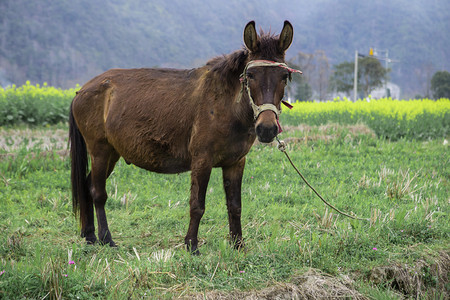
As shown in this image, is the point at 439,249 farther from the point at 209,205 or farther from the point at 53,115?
the point at 53,115

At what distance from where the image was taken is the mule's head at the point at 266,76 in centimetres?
341

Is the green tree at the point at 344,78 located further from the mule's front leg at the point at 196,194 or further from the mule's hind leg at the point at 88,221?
the mule's front leg at the point at 196,194

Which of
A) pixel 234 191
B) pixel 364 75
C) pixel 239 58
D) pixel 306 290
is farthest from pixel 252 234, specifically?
pixel 364 75

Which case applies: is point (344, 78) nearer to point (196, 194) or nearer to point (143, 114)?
point (143, 114)

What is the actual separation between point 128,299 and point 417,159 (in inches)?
283

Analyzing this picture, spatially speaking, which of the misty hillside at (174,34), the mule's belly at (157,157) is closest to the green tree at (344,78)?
the misty hillside at (174,34)

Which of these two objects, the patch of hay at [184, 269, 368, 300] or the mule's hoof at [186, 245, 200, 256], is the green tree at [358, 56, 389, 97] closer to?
the mule's hoof at [186, 245, 200, 256]

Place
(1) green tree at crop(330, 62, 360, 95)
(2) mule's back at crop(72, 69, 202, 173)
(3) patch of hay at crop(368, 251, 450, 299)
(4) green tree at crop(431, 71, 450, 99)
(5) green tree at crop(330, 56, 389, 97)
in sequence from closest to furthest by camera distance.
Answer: (3) patch of hay at crop(368, 251, 450, 299)
(2) mule's back at crop(72, 69, 202, 173)
(4) green tree at crop(431, 71, 450, 99)
(5) green tree at crop(330, 56, 389, 97)
(1) green tree at crop(330, 62, 360, 95)

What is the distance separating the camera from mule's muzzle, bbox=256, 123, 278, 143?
3361 millimetres

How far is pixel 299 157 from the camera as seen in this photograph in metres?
8.60

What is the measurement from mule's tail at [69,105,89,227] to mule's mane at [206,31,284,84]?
6.44 ft

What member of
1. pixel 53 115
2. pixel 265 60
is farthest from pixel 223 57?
pixel 53 115

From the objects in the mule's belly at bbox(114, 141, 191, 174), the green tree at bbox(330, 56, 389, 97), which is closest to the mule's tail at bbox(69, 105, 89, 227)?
the mule's belly at bbox(114, 141, 191, 174)

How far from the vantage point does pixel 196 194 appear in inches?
161
